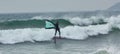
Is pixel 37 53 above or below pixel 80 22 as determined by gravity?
below

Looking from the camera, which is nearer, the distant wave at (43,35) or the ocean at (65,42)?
the ocean at (65,42)

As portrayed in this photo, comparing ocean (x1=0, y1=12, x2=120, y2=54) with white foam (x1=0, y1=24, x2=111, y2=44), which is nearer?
ocean (x1=0, y1=12, x2=120, y2=54)

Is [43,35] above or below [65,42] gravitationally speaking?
above

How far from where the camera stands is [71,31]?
3022 cm

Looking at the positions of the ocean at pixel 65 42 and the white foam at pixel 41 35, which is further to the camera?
the white foam at pixel 41 35

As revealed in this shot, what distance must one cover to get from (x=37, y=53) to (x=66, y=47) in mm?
2253

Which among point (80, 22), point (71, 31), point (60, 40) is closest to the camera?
point (60, 40)

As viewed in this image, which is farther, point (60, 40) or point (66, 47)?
point (60, 40)

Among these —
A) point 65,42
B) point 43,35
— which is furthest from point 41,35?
point 65,42

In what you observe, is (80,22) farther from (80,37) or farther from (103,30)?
(80,37)

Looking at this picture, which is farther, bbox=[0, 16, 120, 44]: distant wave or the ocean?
bbox=[0, 16, 120, 44]: distant wave

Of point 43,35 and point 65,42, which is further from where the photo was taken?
point 43,35

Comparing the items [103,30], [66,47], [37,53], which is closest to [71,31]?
[103,30]

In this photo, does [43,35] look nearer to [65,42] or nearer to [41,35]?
[41,35]
